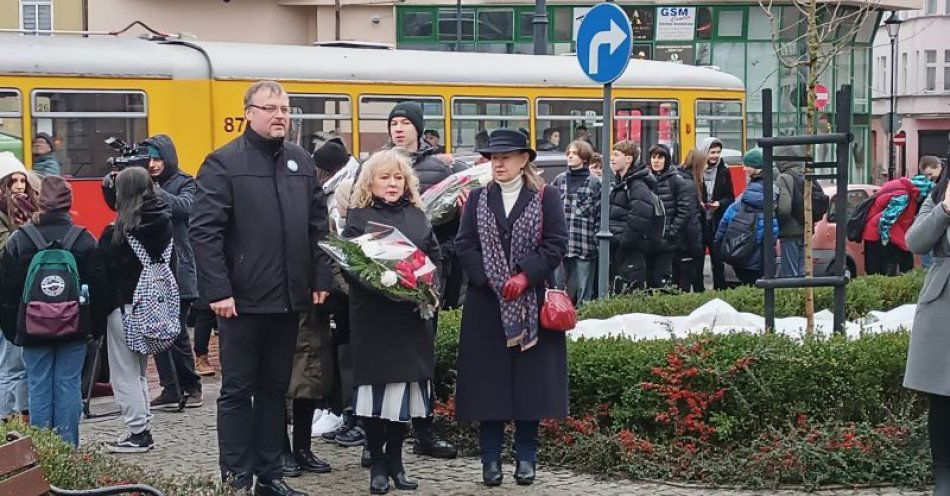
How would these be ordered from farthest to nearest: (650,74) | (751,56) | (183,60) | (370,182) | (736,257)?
1. (751,56)
2. (650,74)
3. (183,60)
4. (736,257)
5. (370,182)

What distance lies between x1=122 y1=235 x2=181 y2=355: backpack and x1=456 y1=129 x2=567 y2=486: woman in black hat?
218cm

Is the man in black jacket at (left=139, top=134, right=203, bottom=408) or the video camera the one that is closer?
the video camera

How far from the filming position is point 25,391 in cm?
943

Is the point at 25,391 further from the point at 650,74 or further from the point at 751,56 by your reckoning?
the point at 751,56

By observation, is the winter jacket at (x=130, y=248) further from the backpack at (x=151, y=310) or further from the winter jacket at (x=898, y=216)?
the winter jacket at (x=898, y=216)

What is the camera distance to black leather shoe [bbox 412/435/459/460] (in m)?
8.76

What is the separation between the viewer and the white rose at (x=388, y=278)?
7.63 m

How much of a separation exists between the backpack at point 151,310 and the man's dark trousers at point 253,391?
173 cm

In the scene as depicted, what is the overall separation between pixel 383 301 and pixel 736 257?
7.52 meters

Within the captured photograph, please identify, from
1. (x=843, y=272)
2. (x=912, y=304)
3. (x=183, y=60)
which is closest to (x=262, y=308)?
(x=843, y=272)

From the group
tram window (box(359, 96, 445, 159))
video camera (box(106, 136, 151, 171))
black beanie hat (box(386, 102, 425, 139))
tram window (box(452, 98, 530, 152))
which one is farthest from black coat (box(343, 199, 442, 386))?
tram window (box(452, 98, 530, 152))

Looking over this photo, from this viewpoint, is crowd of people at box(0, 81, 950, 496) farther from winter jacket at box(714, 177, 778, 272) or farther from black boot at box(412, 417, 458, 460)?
winter jacket at box(714, 177, 778, 272)

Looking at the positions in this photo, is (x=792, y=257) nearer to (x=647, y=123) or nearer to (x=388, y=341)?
(x=388, y=341)

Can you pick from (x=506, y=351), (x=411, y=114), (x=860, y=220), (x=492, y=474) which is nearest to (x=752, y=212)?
(x=860, y=220)
